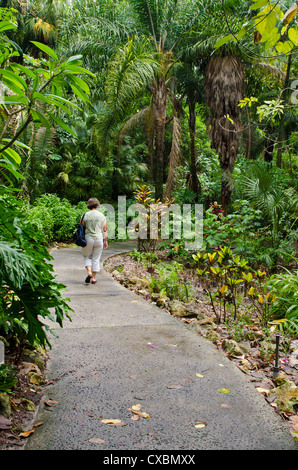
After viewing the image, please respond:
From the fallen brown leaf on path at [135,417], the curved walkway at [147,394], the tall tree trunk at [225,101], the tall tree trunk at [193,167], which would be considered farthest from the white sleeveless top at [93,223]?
the tall tree trunk at [193,167]

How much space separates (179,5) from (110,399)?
48.0ft

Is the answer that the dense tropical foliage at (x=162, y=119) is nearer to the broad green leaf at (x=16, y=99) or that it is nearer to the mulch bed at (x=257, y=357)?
the mulch bed at (x=257, y=357)

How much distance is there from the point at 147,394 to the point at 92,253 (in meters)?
4.36

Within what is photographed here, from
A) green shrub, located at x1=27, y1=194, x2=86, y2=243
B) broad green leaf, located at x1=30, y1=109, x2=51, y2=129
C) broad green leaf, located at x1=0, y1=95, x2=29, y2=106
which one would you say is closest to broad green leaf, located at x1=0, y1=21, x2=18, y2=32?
broad green leaf, located at x1=0, y1=95, x2=29, y2=106

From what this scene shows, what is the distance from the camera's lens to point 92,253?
23.5ft

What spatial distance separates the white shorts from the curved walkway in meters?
2.25

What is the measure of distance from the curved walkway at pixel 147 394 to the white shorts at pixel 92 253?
2252 mm

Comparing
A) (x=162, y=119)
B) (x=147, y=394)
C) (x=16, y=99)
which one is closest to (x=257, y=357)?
(x=147, y=394)

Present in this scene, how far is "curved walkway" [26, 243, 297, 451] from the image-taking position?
2.43 meters

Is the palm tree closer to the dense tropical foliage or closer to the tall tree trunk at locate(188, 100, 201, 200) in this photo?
the dense tropical foliage

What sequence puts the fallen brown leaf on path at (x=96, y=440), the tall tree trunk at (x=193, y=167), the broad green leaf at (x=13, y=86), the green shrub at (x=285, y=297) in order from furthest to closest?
the tall tree trunk at (x=193, y=167)
the green shrub at (x=285, y=297)
the fallen brown leaf on path at (x=96, y=440)
the broad green leaf at (x=13, y=86)

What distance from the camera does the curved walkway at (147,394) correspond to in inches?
95.8

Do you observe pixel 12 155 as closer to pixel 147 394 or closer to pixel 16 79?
pixel 16 79

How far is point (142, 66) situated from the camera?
11914mm
